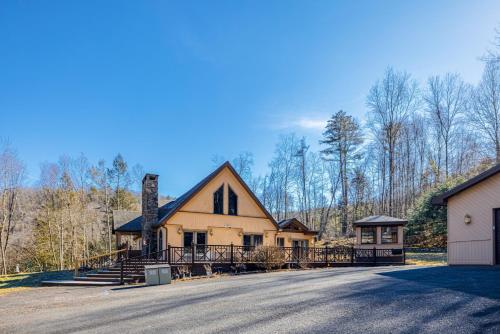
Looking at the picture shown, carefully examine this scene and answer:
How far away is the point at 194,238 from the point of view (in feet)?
70.9

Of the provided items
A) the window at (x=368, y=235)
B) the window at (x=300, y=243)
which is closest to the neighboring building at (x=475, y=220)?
the window at (x=368, y=235)

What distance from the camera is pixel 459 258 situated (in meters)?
14.5

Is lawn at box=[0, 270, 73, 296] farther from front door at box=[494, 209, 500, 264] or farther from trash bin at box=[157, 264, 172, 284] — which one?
front door at box=[494, 209, 500, 264]

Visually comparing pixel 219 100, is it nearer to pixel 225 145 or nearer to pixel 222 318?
pixel 225 145

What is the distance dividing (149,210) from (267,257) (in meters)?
7.58

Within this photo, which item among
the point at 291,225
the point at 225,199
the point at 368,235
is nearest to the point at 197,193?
the point at 225,199

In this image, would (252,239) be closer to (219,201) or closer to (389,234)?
(219,201)

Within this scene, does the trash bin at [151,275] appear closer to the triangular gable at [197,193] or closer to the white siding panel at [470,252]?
the triangular gable at [197,193]

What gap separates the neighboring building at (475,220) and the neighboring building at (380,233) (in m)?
9.87

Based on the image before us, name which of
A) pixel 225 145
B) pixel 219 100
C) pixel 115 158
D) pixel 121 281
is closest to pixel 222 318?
pixel 121 281

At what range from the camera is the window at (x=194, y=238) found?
21.3 metres

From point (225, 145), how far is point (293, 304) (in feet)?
120

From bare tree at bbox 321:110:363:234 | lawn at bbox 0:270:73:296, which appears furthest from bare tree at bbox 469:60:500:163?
lawn at bbox 0:270:73:296

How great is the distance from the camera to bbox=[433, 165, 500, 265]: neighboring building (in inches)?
526
